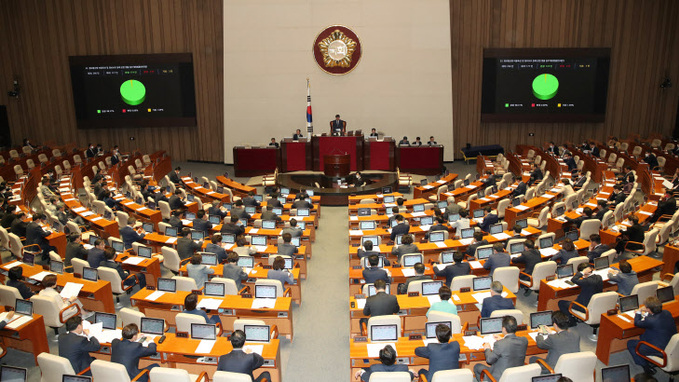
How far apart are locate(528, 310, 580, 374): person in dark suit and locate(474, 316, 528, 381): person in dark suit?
338mm

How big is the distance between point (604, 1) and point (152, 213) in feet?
73.0

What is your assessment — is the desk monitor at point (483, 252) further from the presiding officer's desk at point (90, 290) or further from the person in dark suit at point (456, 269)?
the presiding officer's desk at point (90, 290)

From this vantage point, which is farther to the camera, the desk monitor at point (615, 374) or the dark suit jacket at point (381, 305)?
the dark suit jacket at point (381, 305)

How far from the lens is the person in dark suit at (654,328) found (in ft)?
23.5

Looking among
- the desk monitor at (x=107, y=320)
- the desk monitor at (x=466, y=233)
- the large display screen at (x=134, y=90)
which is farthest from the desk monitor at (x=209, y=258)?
the large display screen at (x=134, y=90)

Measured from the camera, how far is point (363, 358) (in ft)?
22.8

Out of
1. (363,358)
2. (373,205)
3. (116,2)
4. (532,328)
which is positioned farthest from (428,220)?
(116,2)

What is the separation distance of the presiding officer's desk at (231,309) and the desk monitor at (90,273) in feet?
4.02

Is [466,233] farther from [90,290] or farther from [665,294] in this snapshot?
[90,290]

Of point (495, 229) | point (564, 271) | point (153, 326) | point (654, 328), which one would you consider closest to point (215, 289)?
point (153, 326)

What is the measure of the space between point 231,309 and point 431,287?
3.40m

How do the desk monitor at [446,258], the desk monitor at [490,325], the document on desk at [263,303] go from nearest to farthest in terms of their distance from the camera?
1. the desk monitor at [490,325]
2. the document on desk at [263,303]
3. the desk monitor at [446,258]

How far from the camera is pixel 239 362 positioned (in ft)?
21.2

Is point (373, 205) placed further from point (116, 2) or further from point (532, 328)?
point (116, 2)
